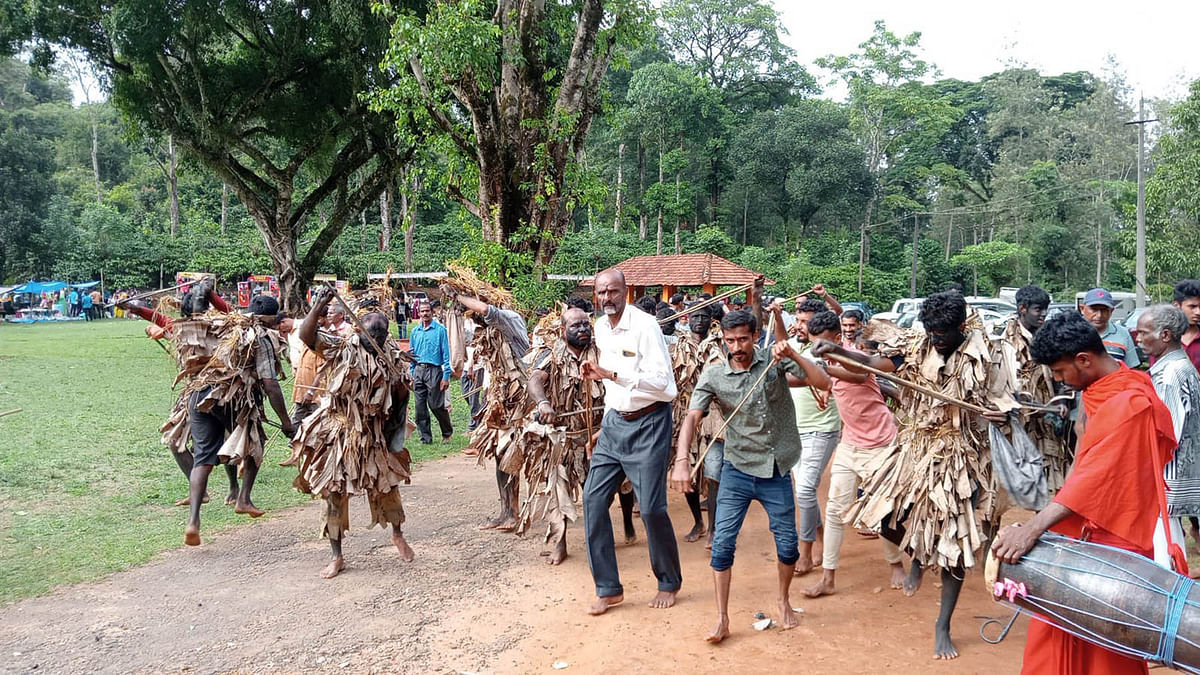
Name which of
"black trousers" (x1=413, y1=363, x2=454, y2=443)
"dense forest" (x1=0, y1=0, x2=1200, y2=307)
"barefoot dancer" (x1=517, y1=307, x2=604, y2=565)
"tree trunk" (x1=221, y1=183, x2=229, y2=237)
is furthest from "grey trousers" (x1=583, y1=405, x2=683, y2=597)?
"tree trunk" (x1=221, y1=183, x2=229, y2=237)

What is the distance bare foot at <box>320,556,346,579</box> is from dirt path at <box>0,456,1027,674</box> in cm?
6

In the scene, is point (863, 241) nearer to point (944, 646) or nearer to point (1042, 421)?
point (1042, 421)

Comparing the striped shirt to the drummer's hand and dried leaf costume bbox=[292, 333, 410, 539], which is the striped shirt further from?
dried leaf costume bbox=[292, 333, 410, 539]

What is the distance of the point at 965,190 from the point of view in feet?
166

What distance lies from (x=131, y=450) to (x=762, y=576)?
780 centimetres

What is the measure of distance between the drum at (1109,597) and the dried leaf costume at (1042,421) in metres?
1.61

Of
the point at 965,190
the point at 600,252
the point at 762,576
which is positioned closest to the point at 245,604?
the point at 762,576

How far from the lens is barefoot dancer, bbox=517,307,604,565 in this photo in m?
5.68

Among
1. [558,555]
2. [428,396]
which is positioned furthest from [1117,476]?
[428,396]

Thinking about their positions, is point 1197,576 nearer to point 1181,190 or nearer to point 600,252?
point 1181,190

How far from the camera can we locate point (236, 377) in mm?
6336

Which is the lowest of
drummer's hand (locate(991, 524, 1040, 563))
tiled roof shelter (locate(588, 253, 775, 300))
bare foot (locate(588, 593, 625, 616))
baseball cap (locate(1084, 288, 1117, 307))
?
bare foot (locate(588, 593, 625, 616))

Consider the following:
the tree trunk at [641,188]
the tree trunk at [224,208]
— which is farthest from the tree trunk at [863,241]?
the tree trunk at [224,208]

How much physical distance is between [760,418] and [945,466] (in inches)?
39.6
